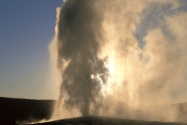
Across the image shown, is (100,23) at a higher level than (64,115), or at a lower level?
higher

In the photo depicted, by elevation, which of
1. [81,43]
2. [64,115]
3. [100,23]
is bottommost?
[64,115]

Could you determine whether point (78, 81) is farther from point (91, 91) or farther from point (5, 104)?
point (5, 104)

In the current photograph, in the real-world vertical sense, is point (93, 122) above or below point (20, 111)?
below

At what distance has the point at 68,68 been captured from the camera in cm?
3350

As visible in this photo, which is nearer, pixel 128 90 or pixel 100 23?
pixel 100 23

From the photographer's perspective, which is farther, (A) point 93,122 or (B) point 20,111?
(B) point 20,111

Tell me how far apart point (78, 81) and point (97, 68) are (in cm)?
306

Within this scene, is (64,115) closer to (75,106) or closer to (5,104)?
(75,106)

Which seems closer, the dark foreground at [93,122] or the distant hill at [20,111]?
the dark foreground at [93,122]

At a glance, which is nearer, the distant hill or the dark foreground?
the dark foreground

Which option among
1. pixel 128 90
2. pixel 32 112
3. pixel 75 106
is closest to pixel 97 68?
pixel 75 106

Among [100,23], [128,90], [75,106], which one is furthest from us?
[128,90]

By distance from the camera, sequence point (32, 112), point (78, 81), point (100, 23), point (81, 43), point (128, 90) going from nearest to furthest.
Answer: point (78, 81) → point (81, 43) → point (100, 23) → point (128, 90) → point (32, 112)

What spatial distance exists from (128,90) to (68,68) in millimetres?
12668
